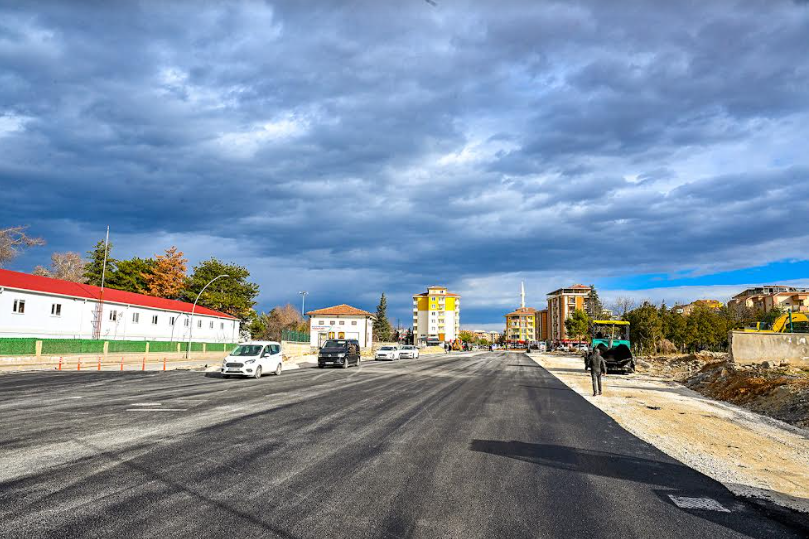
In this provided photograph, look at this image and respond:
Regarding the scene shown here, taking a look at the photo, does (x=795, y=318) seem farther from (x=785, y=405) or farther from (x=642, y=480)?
(x=642, y=480)

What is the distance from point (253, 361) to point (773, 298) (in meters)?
134

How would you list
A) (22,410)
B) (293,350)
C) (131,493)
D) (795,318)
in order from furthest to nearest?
(293,350) < (795,318) < (22,410) < (131,493)

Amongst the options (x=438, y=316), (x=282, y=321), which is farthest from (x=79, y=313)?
(x=438, y=316)

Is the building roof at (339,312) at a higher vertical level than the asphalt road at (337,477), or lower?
higher

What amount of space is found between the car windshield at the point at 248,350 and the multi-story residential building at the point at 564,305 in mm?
144995

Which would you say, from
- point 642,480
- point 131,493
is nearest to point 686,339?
point 642,480

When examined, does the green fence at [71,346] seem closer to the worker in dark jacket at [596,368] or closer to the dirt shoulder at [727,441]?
the dirt shoulder at [727,441]

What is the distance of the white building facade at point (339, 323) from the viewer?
96375 mm

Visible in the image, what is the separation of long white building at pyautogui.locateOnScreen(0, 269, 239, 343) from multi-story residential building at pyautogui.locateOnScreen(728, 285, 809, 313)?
102 metres

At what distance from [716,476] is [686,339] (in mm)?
58334

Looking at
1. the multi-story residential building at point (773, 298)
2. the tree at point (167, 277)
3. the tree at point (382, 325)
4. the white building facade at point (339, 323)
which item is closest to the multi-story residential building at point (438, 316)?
the tree at point (382, 325)

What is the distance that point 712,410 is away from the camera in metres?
16.0

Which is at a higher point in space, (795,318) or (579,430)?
(795,318)

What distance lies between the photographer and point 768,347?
88.0 ft
